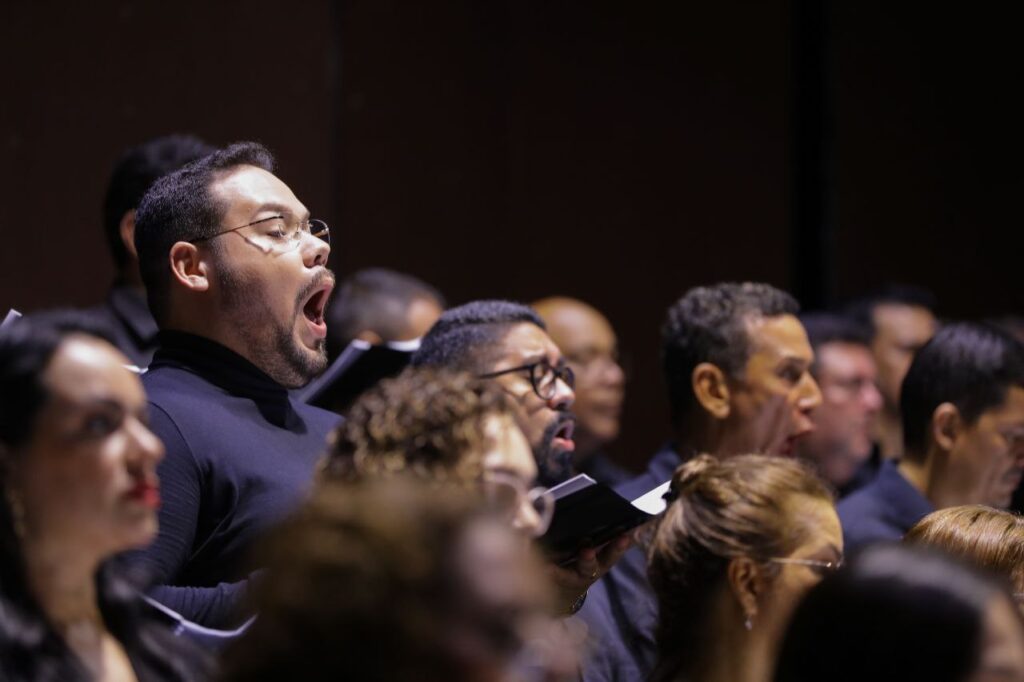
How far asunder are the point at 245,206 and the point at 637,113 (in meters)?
2.88

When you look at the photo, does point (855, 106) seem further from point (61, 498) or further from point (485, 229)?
point (61, 498)

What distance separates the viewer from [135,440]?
1.72 meters

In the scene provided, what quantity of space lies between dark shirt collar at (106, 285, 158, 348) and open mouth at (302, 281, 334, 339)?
22.7 inches

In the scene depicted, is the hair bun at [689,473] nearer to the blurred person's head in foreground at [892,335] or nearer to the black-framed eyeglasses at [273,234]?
the black-framed eyeglasses at [273,234]

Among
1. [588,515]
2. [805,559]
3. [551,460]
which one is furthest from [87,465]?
[551,460]

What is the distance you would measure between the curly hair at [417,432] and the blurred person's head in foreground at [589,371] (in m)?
2.53

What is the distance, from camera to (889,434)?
4.91 m

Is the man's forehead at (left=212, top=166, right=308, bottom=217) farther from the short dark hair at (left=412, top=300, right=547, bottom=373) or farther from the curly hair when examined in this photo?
the curly hair

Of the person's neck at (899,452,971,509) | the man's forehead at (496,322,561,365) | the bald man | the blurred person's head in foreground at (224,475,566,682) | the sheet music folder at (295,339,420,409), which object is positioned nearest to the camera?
the blurred person's head in foreground at (224,475,566,682)

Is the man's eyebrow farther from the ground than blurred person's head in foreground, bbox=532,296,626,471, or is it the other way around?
the man's eyebrow

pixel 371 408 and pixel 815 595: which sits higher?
pixel 371 408

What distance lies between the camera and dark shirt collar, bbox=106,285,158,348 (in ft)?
10.8

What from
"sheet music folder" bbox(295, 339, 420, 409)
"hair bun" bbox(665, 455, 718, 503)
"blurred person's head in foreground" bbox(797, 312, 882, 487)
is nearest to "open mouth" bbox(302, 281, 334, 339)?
"sheet music folder" bbox(295, 339, 420, 409)

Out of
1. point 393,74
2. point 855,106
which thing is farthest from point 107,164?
Answer: point 855,106
